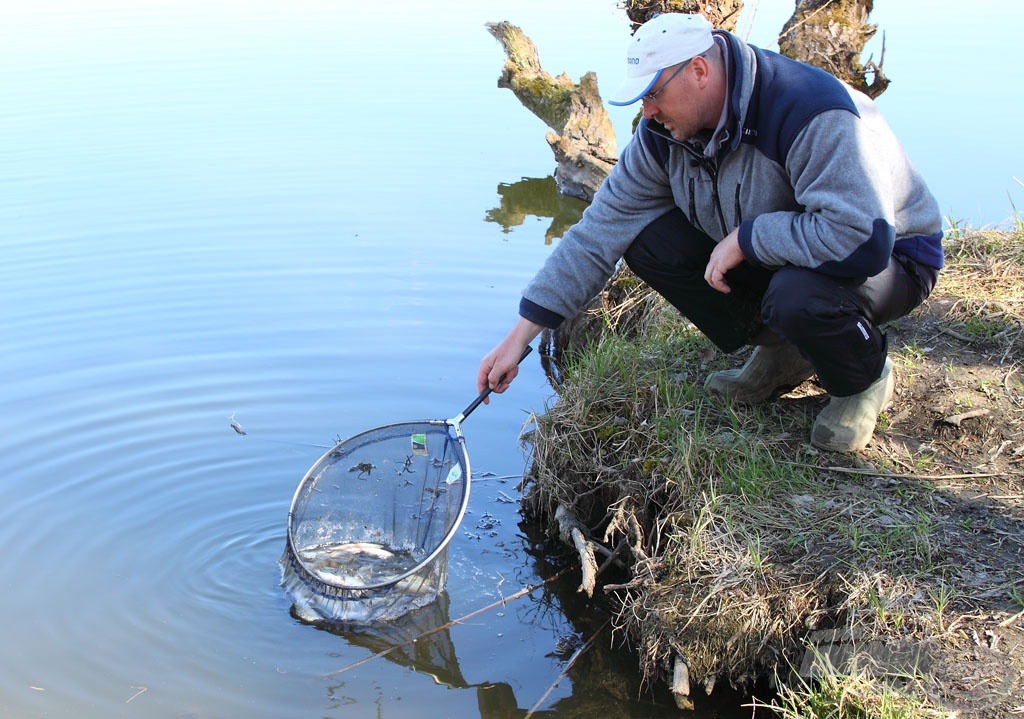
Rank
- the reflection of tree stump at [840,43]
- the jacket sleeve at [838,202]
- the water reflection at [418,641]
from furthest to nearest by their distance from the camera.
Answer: the reflection of tree stump at [840,43]
the water reflection at [418,641]
the jacket sleeve at [838,202]

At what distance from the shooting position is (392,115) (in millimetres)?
11125

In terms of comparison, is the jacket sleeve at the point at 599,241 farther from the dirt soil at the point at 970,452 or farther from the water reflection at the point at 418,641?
the water reflection at the point at 418,641

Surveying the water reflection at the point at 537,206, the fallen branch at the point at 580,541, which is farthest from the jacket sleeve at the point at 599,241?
the water reflection at the point at 537,206

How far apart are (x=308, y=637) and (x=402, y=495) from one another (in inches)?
26.5

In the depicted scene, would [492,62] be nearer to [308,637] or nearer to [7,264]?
[7,264]

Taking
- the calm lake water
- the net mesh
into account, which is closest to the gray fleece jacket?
the net mesh

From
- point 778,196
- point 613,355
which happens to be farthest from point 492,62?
point 778,196

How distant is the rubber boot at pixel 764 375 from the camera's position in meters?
3.82

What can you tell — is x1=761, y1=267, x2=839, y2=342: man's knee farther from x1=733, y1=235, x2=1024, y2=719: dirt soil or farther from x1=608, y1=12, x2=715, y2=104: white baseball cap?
x1=608, y1=12, x2=715, y2=104: white baseball cap

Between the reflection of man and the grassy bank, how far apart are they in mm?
261

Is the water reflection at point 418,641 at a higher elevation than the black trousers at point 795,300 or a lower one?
lower

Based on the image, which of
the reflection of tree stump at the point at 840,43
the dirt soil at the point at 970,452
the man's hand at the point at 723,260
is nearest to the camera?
the dirt soil at the point at 970,452

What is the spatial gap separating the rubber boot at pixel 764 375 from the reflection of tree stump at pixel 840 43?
323cm

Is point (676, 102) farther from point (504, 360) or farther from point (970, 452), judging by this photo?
point (970, 452)
